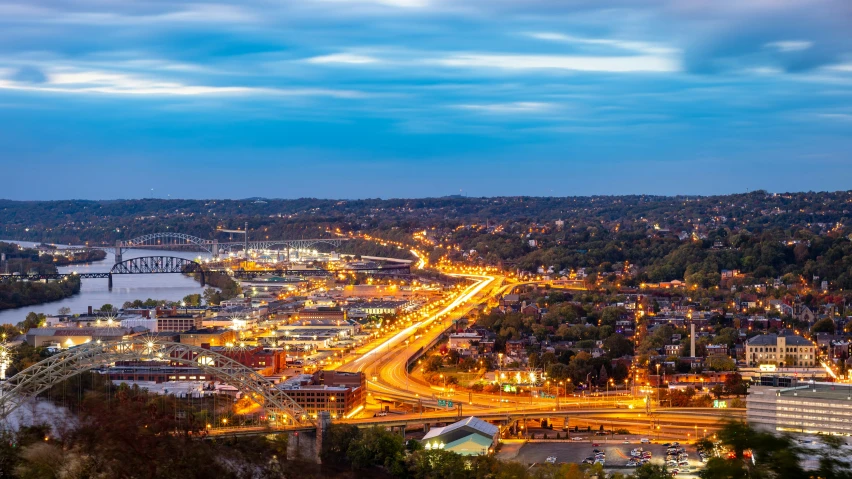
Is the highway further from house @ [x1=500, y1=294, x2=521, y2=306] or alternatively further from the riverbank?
the riverbank

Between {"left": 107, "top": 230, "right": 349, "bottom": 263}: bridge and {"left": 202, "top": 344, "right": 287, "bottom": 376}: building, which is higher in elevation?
{"left": 107, "top": 230, "right": 349, "bottom": 263}: bridge

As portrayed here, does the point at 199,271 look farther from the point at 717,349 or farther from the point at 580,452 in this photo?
the point at 580,452

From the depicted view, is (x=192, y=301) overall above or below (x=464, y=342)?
above

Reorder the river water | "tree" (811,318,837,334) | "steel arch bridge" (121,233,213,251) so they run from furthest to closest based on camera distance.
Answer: "steel arch bridge" (121,233,213,251), the river water, "tree" (811,318,837,334)

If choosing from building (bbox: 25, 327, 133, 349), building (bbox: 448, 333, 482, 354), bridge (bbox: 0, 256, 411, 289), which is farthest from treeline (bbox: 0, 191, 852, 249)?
building (bbox: 25, 327, 133, 349)

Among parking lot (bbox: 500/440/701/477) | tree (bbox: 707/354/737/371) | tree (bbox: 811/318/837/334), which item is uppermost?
tree (bbox: 811/318/837/334)

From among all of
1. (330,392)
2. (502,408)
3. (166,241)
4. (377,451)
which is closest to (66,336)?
(330,392)
